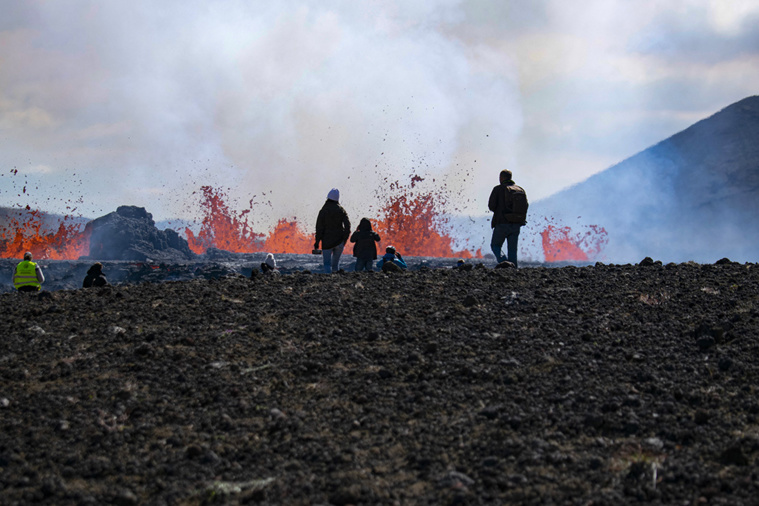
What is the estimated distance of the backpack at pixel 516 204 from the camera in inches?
550

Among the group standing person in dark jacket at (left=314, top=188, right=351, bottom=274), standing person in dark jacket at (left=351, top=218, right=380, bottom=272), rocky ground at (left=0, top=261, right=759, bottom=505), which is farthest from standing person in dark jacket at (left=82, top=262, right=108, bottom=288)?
standing person in dark jacket at (left=351, top=218, right=380, bottom=272)

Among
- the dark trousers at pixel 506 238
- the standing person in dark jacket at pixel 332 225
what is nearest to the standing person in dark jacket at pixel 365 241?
the standing person in dark jacket at pixel 332 225

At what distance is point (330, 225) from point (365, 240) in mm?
955

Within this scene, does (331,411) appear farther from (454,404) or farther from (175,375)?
(175,375)

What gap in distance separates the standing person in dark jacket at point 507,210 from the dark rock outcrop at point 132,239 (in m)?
43.6

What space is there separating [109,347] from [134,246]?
5155 centimetres

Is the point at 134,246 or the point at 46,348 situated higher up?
the point at 134,246

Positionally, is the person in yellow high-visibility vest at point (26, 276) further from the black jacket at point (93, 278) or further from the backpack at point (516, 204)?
the backpack at point (516, 204)

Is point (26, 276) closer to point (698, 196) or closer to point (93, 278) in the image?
point (93, 278)

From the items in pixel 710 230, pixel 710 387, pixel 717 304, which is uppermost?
pixel 710 230

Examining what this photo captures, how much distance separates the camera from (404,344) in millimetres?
7082

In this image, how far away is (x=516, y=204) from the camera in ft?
45.8

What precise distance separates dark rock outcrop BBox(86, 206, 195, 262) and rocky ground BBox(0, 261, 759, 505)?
157 ft

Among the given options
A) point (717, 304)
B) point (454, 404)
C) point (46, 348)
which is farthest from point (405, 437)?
point (717, 304)
